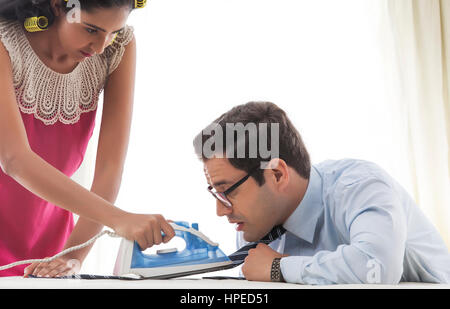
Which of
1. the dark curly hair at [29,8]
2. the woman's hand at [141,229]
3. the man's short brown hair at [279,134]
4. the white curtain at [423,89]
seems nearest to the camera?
the woman's hand at [141,229]

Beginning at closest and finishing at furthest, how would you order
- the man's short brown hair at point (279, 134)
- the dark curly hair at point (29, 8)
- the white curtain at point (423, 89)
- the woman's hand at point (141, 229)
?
the woman's hand at point (141, 229)
the dark curly hair at point (29, 8)
the man's short brown hair at point (279, 134)
the white curtain at point (423, 89)

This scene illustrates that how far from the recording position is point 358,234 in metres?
0.98

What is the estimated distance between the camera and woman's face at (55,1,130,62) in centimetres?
113

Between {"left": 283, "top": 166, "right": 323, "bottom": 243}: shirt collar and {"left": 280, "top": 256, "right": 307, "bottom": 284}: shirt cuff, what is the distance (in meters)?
0.20

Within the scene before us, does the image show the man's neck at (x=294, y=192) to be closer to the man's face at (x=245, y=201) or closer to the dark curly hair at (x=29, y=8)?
the man's face at (x=245, y=201)

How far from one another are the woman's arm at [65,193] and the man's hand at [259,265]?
174 mm

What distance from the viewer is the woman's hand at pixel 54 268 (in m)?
1.12

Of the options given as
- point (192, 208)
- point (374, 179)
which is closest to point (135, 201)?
point (192, 208)

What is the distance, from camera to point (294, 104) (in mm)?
2754

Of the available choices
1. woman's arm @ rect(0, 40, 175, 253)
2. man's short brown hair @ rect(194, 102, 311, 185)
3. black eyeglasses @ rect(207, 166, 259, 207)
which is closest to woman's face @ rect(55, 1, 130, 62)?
woman's arm @ rect(0, 40, 175, 253)

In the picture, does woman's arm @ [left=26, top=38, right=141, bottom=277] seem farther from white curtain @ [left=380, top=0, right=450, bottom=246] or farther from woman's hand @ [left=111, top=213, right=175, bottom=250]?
white curtain @ [left=380, top=0, right=450, bottom=246]

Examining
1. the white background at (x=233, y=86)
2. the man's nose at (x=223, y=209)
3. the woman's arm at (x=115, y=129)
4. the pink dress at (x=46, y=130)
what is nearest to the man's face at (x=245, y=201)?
the man's nose at (x=223, y=209)

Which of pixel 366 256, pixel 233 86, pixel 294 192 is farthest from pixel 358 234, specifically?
pixel 233 86

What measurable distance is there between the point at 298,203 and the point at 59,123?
26.0 inches
